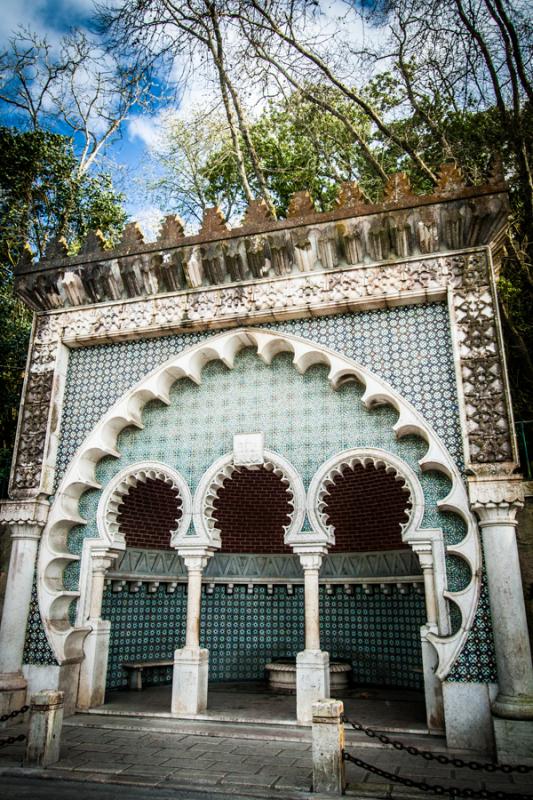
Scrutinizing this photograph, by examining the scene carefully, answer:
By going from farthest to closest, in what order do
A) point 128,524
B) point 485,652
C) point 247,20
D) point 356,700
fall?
point 247,20 → point 128,524 → point 356,700 → point 485,652

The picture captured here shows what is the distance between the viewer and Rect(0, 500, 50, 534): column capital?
7.67 meters

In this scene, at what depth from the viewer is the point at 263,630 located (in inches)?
395

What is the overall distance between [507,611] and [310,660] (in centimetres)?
222

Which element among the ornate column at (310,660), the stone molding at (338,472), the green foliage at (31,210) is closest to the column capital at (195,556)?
the ornate column at (310,660)

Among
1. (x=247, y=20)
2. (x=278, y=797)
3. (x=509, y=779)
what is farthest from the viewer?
(x=247, y=20)

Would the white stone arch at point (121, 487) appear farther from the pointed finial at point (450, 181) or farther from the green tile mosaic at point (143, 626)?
the pointed finial at point (450, 181)

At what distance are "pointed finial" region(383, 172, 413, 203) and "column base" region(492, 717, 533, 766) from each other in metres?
5.84

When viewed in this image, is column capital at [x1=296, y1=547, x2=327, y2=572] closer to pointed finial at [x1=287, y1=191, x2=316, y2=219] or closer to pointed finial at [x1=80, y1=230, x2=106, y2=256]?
pointed finial at [x1=287, y1=191, x2=316, y2=219]

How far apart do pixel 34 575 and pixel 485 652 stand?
5514 mm

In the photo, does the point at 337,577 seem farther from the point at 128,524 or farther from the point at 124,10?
the point at 124,10

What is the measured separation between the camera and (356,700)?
828cm

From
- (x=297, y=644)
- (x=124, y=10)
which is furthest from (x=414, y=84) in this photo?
(x=297, y=644)

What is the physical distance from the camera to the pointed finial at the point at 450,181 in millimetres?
7141

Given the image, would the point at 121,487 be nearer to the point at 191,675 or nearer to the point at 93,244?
the point at 191,675
